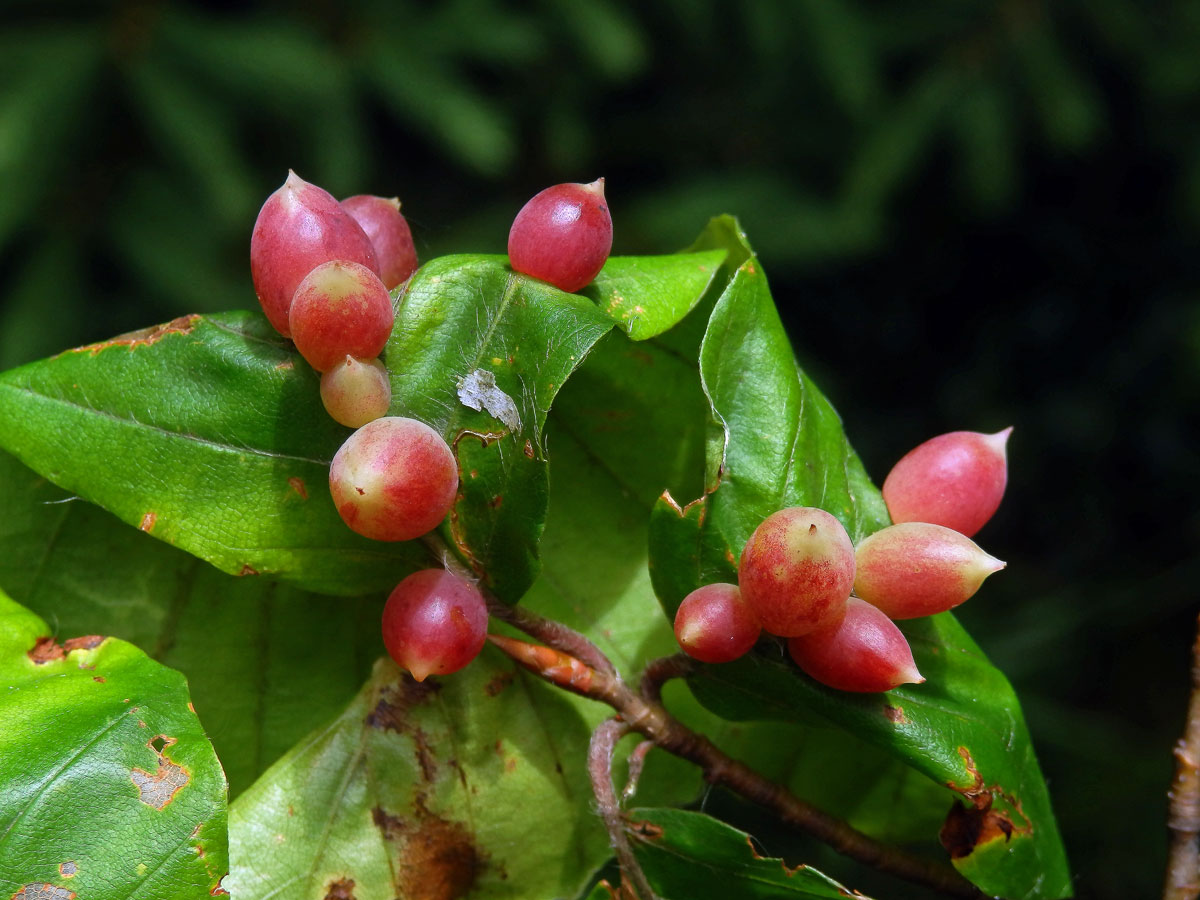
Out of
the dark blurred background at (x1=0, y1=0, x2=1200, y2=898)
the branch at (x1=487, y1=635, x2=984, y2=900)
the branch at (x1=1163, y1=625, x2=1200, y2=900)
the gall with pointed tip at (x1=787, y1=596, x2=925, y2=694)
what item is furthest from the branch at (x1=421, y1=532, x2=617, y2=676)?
the dark blurred background at (x1=0, y1=0, x2=1200, y2=898)

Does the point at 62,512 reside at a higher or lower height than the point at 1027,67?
lower

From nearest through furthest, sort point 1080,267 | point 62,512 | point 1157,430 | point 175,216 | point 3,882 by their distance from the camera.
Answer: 1. point 3,882
2. point 62,512
3. point 175,216
4. point 1157,430
5. point 1080,267

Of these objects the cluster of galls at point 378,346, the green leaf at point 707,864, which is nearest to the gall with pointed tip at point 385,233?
the cluster of galls at point 378,346

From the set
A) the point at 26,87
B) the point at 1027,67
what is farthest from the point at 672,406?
the point at 1027,67

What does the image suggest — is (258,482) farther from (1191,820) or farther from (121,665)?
(1191,820)

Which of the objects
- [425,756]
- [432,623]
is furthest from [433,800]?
[432,623]

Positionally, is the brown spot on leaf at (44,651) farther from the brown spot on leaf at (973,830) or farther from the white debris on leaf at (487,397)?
the brown spot on leaf at (973,830)

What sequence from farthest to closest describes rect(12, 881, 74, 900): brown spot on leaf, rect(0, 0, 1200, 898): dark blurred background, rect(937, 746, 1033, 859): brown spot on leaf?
1. rect(0, 0, 1200, 898): dark blurred background
2. rect(937, 746, 1033, 859): brown spot on leaf
3. rect(12, 881, 74, 900): brown spot on leaf

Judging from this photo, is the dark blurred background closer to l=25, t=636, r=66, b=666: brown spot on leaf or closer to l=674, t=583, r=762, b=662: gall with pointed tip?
l=25, t=636, r=66, b=666: brown spot on leaf
